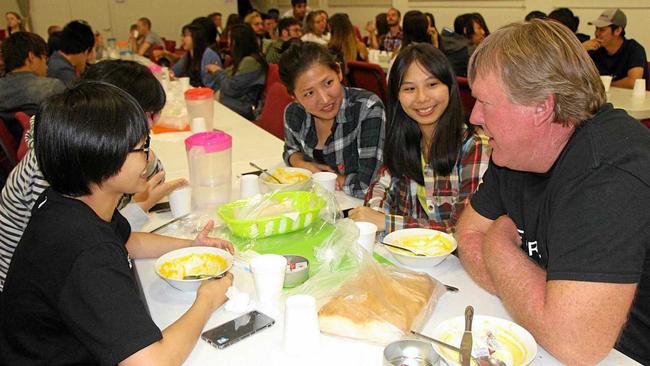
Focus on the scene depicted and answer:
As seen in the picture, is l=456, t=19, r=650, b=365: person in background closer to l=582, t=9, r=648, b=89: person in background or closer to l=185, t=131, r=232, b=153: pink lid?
l=185, t=131, r=232, b=153: pink lid

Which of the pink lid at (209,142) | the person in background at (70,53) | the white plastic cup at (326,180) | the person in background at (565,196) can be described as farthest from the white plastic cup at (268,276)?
the person in background at (70,53)

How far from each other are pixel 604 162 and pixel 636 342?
18.6 inches

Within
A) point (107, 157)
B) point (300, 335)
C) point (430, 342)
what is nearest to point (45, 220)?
point (107, 157)

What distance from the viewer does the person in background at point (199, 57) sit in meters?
6.41

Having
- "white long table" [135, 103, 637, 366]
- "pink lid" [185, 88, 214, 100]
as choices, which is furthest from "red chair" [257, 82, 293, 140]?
"white long table" [135, 103, 637, 366]

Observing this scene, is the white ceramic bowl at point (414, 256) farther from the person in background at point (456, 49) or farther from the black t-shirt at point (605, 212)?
the person in background at point (456, 49)

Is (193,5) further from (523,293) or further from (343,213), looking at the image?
(523,293)

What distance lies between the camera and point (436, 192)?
7.33 ft

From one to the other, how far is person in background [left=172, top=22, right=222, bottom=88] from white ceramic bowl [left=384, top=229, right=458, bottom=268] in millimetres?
4806

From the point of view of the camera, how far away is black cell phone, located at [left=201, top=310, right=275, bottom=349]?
133 cm

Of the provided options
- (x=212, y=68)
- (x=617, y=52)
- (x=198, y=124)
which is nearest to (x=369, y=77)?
→ (x=212, y=68)

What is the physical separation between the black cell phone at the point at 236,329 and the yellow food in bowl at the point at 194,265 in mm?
264

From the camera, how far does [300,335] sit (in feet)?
4.10

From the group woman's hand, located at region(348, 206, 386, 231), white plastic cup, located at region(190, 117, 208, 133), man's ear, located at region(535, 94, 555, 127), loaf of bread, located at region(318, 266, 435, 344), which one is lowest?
white plastic cup, located at region(190, 117, 208, 133)
